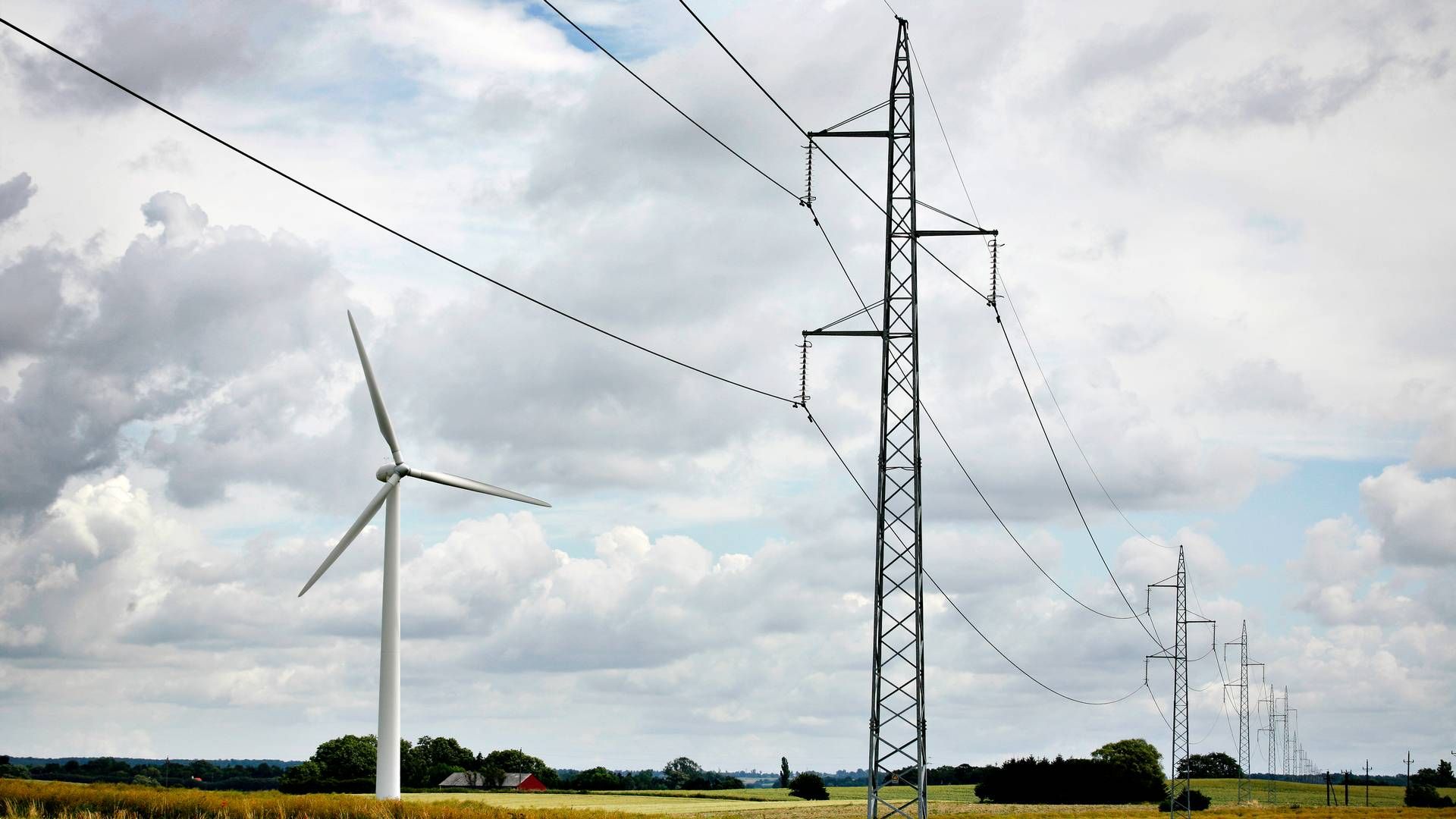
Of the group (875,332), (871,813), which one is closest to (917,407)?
(875,332)

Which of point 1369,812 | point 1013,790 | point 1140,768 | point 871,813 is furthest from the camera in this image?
point 1140,768

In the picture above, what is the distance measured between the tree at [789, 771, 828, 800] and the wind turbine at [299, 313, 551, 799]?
406 feet

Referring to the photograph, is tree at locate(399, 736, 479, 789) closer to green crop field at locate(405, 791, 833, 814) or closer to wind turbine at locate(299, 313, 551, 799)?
green crop field at locate(405, 791, 833, 814)

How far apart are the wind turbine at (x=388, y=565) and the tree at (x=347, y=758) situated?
9739 centimetres

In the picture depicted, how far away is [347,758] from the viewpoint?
156 metres

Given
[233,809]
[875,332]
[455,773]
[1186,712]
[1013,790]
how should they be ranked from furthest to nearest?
1. [455,773]
2. [1013,790]
3. [1186,712]
4. [233,809]
5. [875,332]

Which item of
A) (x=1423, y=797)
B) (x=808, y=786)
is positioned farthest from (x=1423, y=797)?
(x=808, y=786)

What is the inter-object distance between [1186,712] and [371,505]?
57.8 meters

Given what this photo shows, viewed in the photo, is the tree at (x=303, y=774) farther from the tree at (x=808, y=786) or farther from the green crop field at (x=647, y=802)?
the tree at (x=808, y=786)

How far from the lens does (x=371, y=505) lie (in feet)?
185

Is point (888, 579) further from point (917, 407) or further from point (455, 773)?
point (455, 773)

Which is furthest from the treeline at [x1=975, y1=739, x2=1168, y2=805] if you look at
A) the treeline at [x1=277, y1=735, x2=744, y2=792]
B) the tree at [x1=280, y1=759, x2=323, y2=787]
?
the tree at [x1=280, y1=759, x2=323, y2=787]

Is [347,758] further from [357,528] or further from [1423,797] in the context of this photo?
[1423,797]

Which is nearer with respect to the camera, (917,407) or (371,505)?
(917,407)
